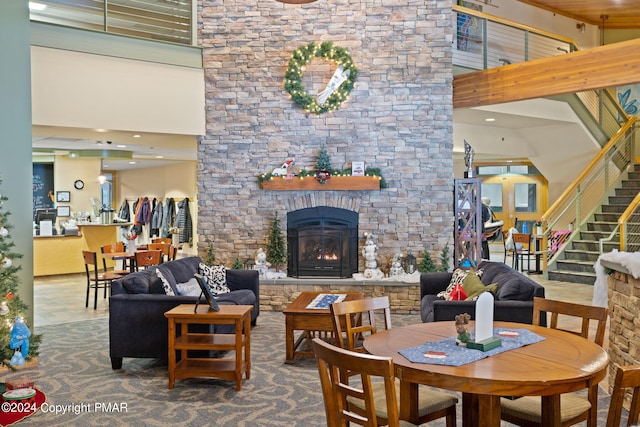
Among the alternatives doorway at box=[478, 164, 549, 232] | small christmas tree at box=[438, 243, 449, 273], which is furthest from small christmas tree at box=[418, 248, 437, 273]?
doorway at box=[478, 164, 549, 232]

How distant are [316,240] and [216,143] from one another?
2018 mm

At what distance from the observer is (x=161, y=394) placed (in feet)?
15.5

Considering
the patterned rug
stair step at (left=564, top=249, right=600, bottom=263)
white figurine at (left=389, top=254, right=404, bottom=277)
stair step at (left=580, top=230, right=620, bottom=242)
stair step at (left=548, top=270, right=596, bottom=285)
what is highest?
stair step at (left=580, top=230, right=620, bottom=242)

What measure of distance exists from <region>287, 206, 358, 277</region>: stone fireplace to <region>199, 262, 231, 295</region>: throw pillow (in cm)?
165

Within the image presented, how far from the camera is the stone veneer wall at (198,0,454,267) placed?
833 cm

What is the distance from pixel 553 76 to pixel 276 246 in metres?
4.50

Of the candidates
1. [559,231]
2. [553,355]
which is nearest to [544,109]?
[559,231]

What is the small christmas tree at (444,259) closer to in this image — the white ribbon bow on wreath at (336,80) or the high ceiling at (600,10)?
the white ribbon bow on wreath at (336,80)

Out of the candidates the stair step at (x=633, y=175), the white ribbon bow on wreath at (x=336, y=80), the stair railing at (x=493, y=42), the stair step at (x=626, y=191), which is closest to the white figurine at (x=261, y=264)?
the white ribbon bow on wreath at (x=336, y=80)

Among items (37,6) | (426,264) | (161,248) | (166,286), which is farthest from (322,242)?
(37,6)

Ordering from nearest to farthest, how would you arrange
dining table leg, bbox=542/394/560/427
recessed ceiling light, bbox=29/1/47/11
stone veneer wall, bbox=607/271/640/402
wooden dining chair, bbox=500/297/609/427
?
dining table leg, bbox=542/394/560/427 < wooden dining chair, bbox=500/297/609/427 < stone veneer wall, bbox=607/271/640/402 < recessed ceiling light, bbox=29/1/47/11

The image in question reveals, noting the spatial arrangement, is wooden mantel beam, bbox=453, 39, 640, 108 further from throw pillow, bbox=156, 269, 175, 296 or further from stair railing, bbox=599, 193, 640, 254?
throw pillow, bbox=156, 269, 175, 296

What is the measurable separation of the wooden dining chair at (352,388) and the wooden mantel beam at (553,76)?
21.7 ft

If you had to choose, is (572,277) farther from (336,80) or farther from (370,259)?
(336,80)
